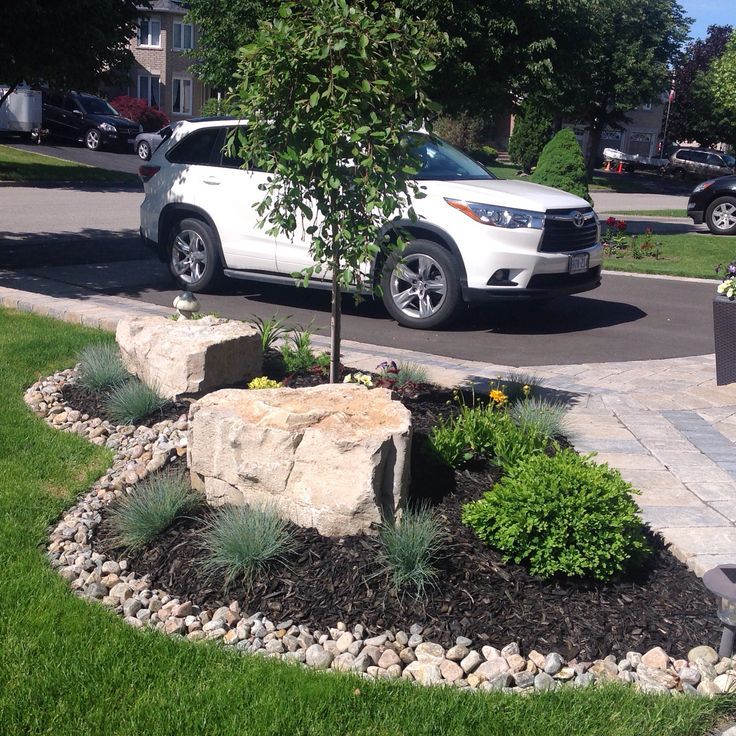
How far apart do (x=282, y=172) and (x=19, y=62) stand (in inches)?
283

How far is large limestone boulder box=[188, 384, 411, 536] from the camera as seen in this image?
165 inches

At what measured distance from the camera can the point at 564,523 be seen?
4039 mm

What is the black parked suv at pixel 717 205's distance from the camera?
68.1 feet

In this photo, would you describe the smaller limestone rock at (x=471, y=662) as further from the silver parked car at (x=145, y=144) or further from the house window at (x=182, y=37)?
the house window at (x=182, y=37)

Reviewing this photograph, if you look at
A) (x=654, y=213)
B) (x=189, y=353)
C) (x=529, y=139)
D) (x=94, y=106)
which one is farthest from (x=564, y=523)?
(x=529, y=139)

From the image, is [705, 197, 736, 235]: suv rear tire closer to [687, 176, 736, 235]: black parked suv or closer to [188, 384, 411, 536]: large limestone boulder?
[687, 176, 736, 235]: black parked suv

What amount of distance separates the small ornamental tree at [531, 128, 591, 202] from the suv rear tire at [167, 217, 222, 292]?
26.9 ft

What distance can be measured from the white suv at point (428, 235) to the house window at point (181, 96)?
158ft

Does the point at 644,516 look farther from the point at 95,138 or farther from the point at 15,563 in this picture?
the point at 95,138

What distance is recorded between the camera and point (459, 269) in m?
9.24

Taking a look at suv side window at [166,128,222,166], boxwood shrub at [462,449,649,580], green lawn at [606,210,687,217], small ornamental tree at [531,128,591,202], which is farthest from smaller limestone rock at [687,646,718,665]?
green lawn at [606,210,687,217]

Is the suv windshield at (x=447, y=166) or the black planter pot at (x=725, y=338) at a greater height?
the suv windshield at (x=447, y=166)

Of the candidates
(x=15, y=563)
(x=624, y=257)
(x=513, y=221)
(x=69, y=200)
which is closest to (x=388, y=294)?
(x=513, y=221)

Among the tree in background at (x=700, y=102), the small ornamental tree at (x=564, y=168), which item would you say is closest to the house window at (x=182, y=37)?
the tree in background at (x=700, y=102)
